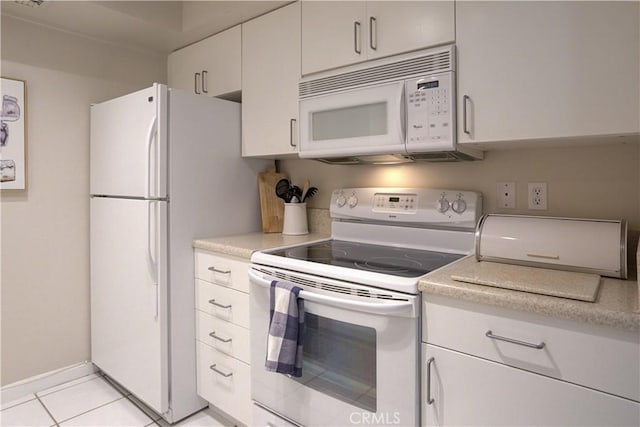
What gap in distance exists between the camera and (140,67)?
8.52 ft

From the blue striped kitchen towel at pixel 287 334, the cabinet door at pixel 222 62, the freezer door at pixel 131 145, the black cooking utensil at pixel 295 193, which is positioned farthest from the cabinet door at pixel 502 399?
the cabinet door at pixel 222 62

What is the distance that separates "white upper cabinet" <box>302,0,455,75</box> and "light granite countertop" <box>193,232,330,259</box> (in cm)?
85

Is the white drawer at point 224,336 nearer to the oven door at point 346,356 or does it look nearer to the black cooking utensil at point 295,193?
the oven door at point 346,356

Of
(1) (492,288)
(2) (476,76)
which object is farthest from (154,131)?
(1) (492,288)

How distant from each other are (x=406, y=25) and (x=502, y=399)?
136 centimetres

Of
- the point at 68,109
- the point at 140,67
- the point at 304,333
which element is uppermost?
the point at 140,67

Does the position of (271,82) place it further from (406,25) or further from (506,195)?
(506,195)

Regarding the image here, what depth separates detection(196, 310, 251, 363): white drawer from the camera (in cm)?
181

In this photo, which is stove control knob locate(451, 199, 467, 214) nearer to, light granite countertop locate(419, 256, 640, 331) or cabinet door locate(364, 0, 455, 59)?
light granite countertop locate(419, 256, 640, 331)

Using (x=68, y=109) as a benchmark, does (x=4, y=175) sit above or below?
below

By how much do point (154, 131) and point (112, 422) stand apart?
4.86 feet

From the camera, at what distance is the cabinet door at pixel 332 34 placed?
1.68 metres

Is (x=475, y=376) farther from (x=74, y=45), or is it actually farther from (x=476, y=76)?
(x=74, y=45)

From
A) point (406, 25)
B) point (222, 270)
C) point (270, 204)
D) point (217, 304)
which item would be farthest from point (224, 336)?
point (406, 25)
